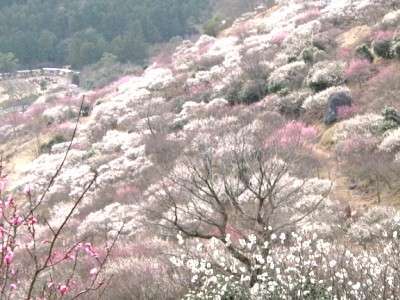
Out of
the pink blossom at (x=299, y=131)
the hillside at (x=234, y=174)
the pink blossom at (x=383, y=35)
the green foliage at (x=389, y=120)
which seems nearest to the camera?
the hillside at (x=234, y=174)

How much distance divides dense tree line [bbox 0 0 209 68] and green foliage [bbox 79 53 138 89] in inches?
349

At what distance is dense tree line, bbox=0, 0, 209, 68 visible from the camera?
93.7 m

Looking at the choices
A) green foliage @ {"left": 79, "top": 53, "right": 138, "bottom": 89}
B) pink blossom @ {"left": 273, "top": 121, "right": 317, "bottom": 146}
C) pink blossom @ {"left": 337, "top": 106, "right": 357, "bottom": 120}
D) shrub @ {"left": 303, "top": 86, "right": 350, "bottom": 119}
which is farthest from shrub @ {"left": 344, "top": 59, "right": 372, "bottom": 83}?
green foliage @ {"left": 79, "top": 53, "right": 138, "bottom": 89}

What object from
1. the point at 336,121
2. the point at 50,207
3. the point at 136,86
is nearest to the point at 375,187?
the point at 336,121

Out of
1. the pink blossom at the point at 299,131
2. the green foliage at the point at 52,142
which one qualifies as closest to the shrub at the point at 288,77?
the pink blossom at the point at 299,131

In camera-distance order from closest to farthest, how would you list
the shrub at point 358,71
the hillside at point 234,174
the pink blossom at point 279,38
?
the hillside at point 234,174 < the shrub at point 358,71 < the pink blossom at point 279,38

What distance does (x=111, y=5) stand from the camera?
10075 centimetres

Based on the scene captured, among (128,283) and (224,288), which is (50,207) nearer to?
(128,283)

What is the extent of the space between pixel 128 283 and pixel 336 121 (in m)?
14.5

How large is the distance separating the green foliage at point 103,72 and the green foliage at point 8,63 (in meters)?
12.6

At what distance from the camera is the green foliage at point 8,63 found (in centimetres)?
8750

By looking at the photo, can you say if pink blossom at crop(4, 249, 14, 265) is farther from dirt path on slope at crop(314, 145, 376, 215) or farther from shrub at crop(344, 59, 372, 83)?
shrub at crop(344, 59, 372, 83)

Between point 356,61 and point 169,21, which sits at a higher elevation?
point 356,61

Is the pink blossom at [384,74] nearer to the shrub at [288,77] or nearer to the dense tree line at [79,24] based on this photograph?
the shrub at [288,77]
